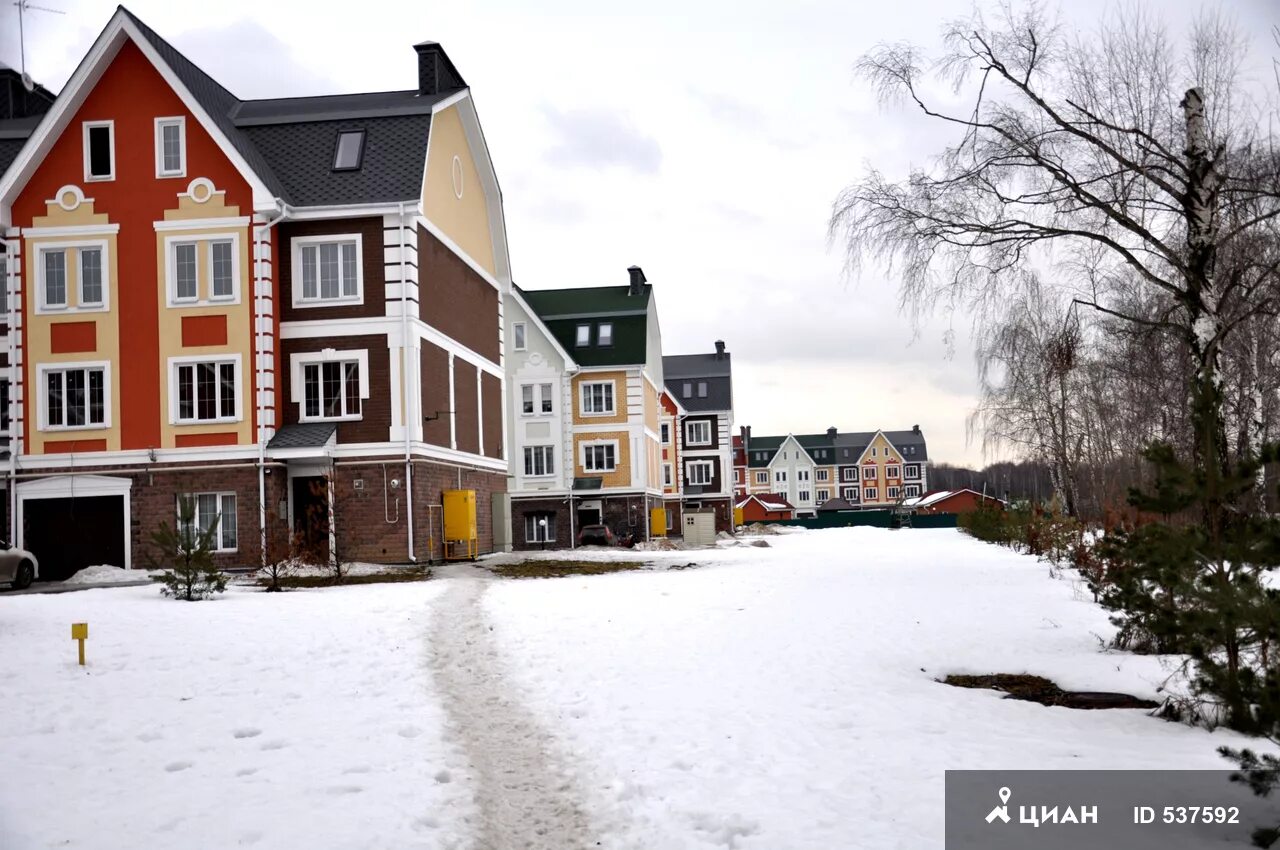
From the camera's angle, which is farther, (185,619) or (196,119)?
(196,119)

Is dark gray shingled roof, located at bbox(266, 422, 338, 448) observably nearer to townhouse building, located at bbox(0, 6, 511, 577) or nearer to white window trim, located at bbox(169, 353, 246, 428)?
townhouse building, located at bbox(0, 6, 511, 577)

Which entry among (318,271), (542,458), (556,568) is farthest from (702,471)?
(318,271)

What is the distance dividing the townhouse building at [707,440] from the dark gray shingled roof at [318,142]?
3983cm

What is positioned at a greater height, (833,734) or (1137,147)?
(1137,147)

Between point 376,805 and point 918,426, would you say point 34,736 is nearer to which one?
point 376,805

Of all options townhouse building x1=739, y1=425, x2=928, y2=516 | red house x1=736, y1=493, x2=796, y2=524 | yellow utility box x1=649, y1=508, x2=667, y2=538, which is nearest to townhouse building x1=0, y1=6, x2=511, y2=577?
yellow utility box x1=649, y1=508, x2=667, y2=538

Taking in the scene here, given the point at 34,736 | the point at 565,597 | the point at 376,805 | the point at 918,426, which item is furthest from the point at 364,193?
the point at 918,426

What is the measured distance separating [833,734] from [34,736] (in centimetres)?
633

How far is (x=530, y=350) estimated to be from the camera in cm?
4709

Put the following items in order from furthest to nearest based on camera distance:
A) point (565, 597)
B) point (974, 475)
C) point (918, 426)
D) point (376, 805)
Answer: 1. point (974, 475)
2. point (918, 426)
3. point (565, 597)
4. point (376, 805)

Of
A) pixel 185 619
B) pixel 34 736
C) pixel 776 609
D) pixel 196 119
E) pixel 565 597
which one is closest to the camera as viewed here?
pixel 34 736

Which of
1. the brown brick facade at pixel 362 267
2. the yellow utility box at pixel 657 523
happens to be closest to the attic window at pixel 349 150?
the brown brick facade at pixel 362 267

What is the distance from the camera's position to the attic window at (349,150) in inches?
1120

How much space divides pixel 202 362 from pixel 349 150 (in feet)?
22.1
